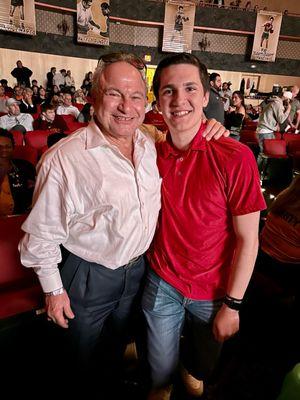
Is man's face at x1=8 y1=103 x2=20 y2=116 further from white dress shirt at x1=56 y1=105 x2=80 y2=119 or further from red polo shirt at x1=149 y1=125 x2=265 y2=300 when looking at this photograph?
red polo shirt at x1=149 y1=125 x2=265 y2=300

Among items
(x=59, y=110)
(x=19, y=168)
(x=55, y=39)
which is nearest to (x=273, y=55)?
(x=55, y=39)

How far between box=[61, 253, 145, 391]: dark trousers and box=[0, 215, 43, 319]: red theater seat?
204mm

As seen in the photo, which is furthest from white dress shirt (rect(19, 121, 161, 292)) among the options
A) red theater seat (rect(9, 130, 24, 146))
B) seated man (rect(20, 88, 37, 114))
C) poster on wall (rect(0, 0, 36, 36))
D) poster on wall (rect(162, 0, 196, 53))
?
poster on wall (rect(162, 0, 196, 53))

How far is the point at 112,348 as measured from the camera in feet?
5.08

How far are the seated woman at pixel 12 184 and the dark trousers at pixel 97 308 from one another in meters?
1.49

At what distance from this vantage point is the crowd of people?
1.08 meters

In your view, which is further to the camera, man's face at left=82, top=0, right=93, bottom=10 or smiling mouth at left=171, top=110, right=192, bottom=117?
man's face at left=82, top=0, right=93, bottom=10

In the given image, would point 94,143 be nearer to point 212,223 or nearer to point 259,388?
point 212,223

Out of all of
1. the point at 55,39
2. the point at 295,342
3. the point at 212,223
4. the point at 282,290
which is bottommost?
the point at 295,342

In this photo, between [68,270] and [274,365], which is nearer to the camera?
[68,270]

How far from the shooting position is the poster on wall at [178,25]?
12.6m

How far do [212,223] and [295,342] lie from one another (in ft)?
4.18

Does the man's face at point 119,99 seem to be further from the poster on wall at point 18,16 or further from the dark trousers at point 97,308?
the poster on wall at point 18,16

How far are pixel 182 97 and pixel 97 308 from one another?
0.90m
